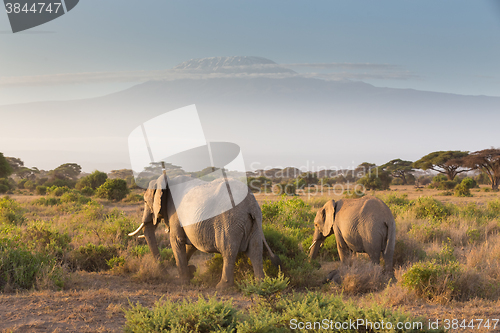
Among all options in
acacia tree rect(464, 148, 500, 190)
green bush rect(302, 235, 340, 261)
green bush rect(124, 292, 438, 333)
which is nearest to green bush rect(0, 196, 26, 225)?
green bush rect(302, 235, 340, 261)

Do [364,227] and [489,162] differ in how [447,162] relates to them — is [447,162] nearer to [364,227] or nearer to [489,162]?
[489,162]

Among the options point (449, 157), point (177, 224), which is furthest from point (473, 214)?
point (449, 157)

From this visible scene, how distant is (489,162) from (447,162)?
5532 mm

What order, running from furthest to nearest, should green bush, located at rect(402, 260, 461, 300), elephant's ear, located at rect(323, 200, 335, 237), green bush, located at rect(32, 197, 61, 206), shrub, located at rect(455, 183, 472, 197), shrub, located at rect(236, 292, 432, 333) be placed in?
shrub, located at rect(455, 183, 472, 197)
green bush, located at rect(32, 197, 61, 206)
elephant's ear, located at rect(323, 200, 335, 237)
green bush, located at rect(402, 260, 461, 300)
shrub, located at rect(236, 292, 432, 333)

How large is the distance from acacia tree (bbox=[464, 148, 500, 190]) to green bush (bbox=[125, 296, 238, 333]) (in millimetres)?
46106

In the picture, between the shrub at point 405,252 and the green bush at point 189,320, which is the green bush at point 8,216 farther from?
the shrub at point 405,252

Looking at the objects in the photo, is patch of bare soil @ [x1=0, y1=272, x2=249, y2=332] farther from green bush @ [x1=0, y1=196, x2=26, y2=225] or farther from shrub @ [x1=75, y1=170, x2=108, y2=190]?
shrub @ [x1=75, y1=170, x2=108, y2=190]

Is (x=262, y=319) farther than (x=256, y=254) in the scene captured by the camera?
No

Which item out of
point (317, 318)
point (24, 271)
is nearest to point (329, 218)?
point (317, 318)

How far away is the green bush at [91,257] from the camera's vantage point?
931cm

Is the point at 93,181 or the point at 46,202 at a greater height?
the point at 46,202

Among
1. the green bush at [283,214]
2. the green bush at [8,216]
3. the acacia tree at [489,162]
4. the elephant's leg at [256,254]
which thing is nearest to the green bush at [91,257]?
the elephant's leg at [256,254]

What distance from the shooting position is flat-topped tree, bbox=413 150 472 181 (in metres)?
48.2

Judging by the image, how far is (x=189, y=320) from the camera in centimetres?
449
